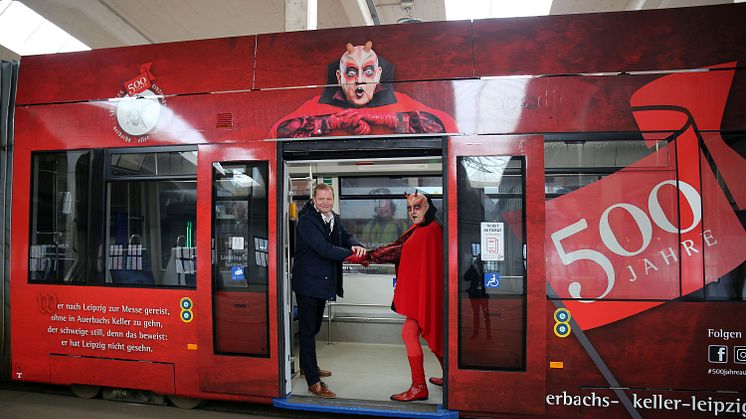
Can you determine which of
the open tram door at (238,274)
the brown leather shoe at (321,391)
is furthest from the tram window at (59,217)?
the brown leather shoe at (321,391)

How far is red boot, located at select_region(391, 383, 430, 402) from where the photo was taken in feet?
12.6

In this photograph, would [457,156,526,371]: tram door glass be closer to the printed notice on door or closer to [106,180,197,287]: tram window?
the printed notice on door

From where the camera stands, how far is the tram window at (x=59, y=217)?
169 inches

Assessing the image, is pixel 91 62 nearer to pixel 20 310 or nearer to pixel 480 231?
pixel 20 310

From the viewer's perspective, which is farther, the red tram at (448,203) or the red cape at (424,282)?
the red cape at (424,282)

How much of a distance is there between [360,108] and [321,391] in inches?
89.7

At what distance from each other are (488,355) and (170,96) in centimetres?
330

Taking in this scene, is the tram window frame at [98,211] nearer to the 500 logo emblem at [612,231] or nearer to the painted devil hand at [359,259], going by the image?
the painted devil hand at [359,259]

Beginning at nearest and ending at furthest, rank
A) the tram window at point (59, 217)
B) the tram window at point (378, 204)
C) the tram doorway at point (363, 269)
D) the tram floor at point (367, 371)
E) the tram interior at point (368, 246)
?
the tram doorway at point (363, 269)
the tram floor at point (367, 371)
the tram window at point (59, 217)
the tram interior at point (368, 246)
the tram window at point (378, 204)

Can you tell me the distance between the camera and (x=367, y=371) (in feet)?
15.6

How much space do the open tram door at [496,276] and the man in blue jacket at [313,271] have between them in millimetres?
977

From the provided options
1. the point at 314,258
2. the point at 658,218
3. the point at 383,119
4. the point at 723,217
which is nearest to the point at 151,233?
the point at 314,258

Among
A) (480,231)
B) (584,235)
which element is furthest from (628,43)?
(480,231)

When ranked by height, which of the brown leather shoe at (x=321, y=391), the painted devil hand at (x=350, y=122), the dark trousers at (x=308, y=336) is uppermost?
the painted devil hand at (x=350, y=122)
